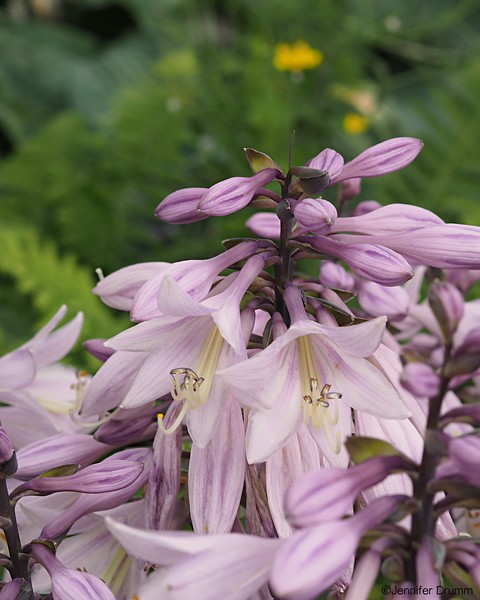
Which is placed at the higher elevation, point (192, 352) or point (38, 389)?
point (192, 352)

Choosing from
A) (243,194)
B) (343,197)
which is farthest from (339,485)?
(343,197)

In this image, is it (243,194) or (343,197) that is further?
(343,197)

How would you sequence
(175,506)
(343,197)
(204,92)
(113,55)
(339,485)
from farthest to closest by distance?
(113,55)
(204,92)
(343,197)
(175,506)
(339,485)

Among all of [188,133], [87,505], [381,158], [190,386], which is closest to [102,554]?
[87,505]

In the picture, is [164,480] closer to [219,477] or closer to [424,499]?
[219,477]

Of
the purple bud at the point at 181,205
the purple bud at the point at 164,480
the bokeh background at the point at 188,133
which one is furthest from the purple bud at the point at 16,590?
the bokeh background at the point at 188,133

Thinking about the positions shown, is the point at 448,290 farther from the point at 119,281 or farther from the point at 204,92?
the point at 204,92

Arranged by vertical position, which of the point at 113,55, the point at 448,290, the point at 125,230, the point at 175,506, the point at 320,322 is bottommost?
the point at 113,55

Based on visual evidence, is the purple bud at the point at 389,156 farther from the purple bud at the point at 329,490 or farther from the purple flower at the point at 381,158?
the purple bud at the point at 329,490
